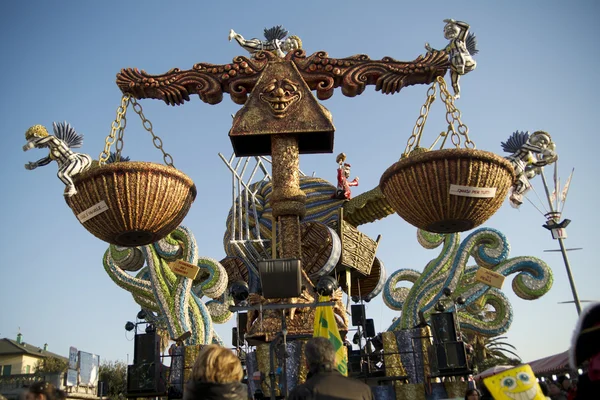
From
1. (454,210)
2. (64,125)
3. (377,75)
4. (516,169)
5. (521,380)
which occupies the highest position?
(377,75)

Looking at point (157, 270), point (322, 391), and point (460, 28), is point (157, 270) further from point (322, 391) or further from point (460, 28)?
point (322, 391)

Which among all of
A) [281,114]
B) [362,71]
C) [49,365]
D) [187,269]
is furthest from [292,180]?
[49,365]

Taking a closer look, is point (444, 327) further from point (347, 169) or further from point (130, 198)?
point (347, 169)

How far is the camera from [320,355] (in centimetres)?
243

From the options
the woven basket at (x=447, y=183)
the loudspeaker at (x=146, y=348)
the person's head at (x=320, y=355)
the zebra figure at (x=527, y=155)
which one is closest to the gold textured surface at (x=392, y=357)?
the woven basket at (x=447, y=183)

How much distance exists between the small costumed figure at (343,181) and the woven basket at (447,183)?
276 inches

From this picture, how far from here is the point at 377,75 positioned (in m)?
6.40

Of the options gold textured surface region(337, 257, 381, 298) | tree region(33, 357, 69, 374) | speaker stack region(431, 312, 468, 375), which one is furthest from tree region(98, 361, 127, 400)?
speaker stack region(431, 312, 468, 375)

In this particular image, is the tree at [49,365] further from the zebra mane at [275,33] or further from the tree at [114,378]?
the zebra mane at [275,33]

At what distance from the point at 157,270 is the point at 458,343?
8.05 meters

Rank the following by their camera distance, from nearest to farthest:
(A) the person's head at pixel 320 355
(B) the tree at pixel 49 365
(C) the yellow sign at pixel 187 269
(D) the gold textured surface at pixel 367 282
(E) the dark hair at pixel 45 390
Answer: (A) the person's head at pixel 320 355 < (E) the dark hair at pixel 45 390 < (C) the yellow sign at pixel 187 269 < (D) the gold textured surface at pixel 367 282 < (B) the tree at pixel 49 365

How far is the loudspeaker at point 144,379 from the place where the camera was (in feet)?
20.8

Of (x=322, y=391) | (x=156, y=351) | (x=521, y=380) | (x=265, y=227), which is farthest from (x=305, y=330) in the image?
(x=265, y=227)

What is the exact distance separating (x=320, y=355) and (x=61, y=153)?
13.8 ft
